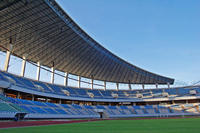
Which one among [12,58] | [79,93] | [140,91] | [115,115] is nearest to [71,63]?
[79,93]

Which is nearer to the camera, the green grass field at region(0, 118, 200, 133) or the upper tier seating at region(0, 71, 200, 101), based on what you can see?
the green grass field at region(0, 118, 200, 133)

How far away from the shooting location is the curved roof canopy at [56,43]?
2855 cm

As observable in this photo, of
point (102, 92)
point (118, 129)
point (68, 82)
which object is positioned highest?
point (68, 82)

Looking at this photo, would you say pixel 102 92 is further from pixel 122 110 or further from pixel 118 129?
pixel 118 129

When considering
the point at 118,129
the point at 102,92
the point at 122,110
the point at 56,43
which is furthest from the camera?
the point at 102,92

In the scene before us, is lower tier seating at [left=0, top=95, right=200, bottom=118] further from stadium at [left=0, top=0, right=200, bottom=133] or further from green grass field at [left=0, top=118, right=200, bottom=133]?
green grass field at [left=0, top=118, right=200, bottom=133]

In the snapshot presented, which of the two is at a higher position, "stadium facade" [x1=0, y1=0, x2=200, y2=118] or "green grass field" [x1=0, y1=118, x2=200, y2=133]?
"stadium facade" [x1=0, y1=0, x2=200, y2=118]

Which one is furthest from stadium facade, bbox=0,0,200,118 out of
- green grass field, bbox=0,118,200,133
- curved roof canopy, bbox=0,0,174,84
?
green grass field, bbox=0,118,200,133

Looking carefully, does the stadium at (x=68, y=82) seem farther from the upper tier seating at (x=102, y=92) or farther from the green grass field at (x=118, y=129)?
the green grass field at (x=118, y=129)

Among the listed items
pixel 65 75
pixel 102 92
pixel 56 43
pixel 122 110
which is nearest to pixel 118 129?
pixel 56 43

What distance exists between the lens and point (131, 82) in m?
67.0

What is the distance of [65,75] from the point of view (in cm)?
5653

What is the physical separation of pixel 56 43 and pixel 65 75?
1902 centimetres

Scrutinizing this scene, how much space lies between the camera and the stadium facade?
29.9 m
